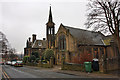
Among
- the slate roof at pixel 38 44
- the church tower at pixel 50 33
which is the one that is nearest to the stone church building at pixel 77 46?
the church tower at pixel 50 33

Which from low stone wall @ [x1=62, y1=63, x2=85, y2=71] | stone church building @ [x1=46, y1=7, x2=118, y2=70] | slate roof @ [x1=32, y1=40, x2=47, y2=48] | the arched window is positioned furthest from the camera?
slate roof @ [x1=32, y1=40, x2=47, y2=48]

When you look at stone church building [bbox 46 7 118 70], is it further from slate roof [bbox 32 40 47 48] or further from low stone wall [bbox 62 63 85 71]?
slate roof [bbox 32 40 47 48]

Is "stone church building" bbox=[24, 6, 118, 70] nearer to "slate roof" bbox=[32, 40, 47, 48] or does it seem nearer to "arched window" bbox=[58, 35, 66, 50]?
"arched window" bbox=[58, 35, 66, 50]

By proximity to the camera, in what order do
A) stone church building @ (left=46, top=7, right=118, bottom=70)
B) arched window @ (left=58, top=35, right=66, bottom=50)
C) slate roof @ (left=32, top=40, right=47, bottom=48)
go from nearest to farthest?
stone church building @ (left=46, top=7, right=118, bottom=70)
arched window @ (left=58, top=35, right=66, bottom=50)
slate roof @ (left=32, top=40, right=47, bottom=48)

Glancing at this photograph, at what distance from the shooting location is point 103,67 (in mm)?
14516

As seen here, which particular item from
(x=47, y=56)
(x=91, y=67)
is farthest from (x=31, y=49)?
(x=91, y=67)

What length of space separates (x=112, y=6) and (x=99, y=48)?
1709 cm

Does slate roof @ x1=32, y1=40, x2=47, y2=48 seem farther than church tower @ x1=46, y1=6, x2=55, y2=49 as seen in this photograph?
Yes

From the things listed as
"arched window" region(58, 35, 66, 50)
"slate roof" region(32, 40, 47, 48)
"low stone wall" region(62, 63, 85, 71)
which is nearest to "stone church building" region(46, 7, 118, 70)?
"arched window" region(58, 35, 66, 50)

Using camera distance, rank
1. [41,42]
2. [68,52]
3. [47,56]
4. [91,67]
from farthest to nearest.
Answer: [41,42]
[47,56]
[68,52]
[91,67]

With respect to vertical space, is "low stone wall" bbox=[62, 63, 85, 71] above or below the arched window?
below

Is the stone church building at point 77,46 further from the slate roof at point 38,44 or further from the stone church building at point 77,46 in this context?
the slate roof at point 38,44

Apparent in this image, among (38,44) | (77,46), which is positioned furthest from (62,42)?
(38,44)

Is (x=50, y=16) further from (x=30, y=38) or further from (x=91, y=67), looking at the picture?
(x=91, y=67)
